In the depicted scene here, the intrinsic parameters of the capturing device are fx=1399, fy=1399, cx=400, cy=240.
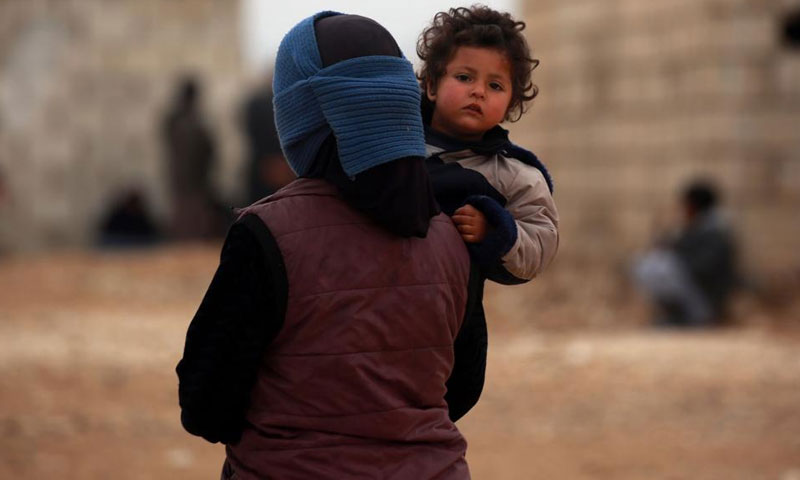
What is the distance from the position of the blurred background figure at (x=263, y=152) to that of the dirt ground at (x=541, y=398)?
4.72ft

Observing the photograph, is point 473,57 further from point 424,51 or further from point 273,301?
point 273,301

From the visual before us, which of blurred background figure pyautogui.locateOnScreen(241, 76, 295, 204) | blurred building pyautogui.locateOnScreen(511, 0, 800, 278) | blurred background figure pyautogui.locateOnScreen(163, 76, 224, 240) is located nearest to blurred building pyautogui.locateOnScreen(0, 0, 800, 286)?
blurred building pyautogui.locateOnScreen(511, 0, 800, 278)

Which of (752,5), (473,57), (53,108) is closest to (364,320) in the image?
(473,57)

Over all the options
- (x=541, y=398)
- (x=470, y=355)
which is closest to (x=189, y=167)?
(x=541, y=398)

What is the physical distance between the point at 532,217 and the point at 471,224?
0.51 ft

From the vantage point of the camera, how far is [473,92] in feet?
8.10

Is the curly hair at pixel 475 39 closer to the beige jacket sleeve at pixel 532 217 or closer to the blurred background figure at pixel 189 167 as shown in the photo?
the beige jacket sleeve at pixel 532 217

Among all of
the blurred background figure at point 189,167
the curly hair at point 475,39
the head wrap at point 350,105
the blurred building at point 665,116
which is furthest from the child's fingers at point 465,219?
the blurred background figure at point 189,167

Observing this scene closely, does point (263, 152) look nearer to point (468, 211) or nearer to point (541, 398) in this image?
point (541, 398)

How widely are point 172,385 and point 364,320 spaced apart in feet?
20.4

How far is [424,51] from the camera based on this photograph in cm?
257

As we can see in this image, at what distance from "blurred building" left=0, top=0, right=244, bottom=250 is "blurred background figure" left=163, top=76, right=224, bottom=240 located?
824mm

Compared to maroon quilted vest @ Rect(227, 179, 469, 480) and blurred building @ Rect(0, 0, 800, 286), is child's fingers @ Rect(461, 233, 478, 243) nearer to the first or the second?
maroon quilted vest @ Rect(227, 179, 469, 480)

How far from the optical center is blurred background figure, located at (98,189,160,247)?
1620cm
